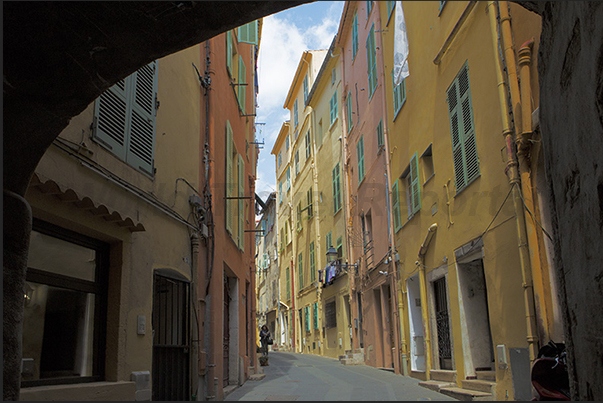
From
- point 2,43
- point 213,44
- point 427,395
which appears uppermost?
point 213,44

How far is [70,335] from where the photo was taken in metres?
5.01

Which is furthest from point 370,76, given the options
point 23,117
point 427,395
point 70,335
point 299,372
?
point 23,117

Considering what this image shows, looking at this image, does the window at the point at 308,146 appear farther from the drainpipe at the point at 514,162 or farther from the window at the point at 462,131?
the drainpipe at the point at 514,162

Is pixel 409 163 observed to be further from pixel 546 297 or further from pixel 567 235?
pixel 567 235

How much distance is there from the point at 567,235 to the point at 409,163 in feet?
32.1

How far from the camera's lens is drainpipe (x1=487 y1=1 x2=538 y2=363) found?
6863mm

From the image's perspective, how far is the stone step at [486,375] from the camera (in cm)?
852

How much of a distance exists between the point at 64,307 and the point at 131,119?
7.13 feet

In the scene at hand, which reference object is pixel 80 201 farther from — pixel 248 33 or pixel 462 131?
pixel 248 33

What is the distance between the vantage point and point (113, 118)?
18.4ft

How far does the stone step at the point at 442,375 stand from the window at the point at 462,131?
330cm

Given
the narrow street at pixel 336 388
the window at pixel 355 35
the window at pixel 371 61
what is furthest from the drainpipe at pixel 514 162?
the window at pixel 355 35

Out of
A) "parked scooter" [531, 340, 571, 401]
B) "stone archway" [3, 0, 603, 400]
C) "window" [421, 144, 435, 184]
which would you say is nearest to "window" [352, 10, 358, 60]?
"window" [421, 144, 435, 184]

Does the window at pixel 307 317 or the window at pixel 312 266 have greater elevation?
the window at pixel 312 266
